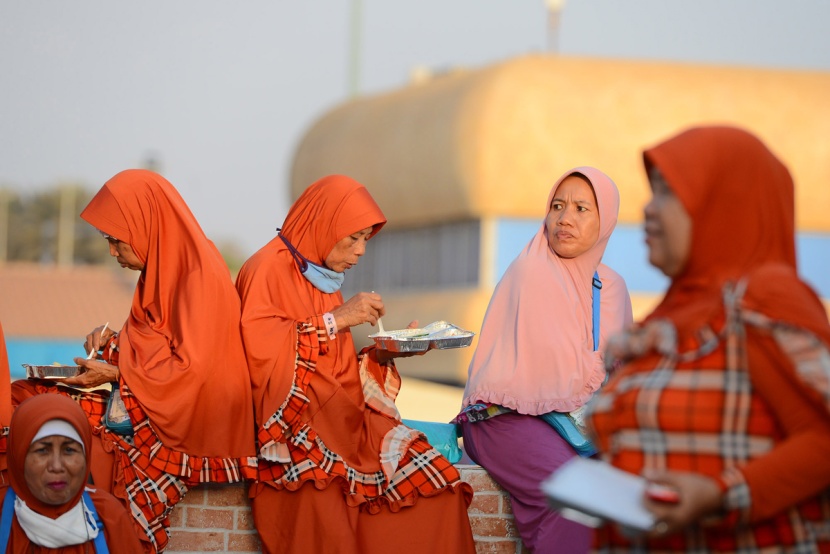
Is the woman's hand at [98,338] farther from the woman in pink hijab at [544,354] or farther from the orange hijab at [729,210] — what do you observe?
the orange hijab at [729,210]

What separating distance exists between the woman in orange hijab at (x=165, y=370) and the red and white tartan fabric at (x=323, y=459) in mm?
127

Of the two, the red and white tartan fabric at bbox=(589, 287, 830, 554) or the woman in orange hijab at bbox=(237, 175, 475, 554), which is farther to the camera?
the woman in orange hijab at bbox=(237, 175, 475, 554)

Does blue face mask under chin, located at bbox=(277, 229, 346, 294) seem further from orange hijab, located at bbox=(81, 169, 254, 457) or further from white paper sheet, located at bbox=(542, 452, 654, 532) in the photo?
white paper sheet, located at bbox=(542, 452, 654, 532)

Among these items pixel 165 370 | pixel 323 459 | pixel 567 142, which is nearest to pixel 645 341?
pixel 323 459

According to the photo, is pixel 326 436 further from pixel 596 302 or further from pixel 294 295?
pixel 596 302

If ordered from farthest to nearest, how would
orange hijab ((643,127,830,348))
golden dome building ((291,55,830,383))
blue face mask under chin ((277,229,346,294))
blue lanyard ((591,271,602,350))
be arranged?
1. golden dome building ((291,55,830,383))
2. blue lanyard ((591,271,602,350))
3. blue face mask under chin ((277,229,346,294))
4. orange hijab ((643,127,830,348))

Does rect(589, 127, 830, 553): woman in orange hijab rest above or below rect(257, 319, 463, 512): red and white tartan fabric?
above

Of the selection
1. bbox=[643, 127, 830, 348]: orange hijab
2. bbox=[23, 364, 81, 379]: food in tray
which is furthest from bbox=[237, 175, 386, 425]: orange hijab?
bbox=[643, 127, 830, 348]: orange hijab

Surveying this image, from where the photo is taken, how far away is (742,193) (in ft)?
8.69

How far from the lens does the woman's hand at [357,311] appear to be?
4.86 m

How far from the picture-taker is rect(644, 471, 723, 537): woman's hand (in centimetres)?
244

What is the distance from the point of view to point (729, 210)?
266 cm

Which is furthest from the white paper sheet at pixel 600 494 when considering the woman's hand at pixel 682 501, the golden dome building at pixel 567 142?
the golden dome building at pixel 567 142

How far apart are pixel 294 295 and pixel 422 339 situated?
535mm
